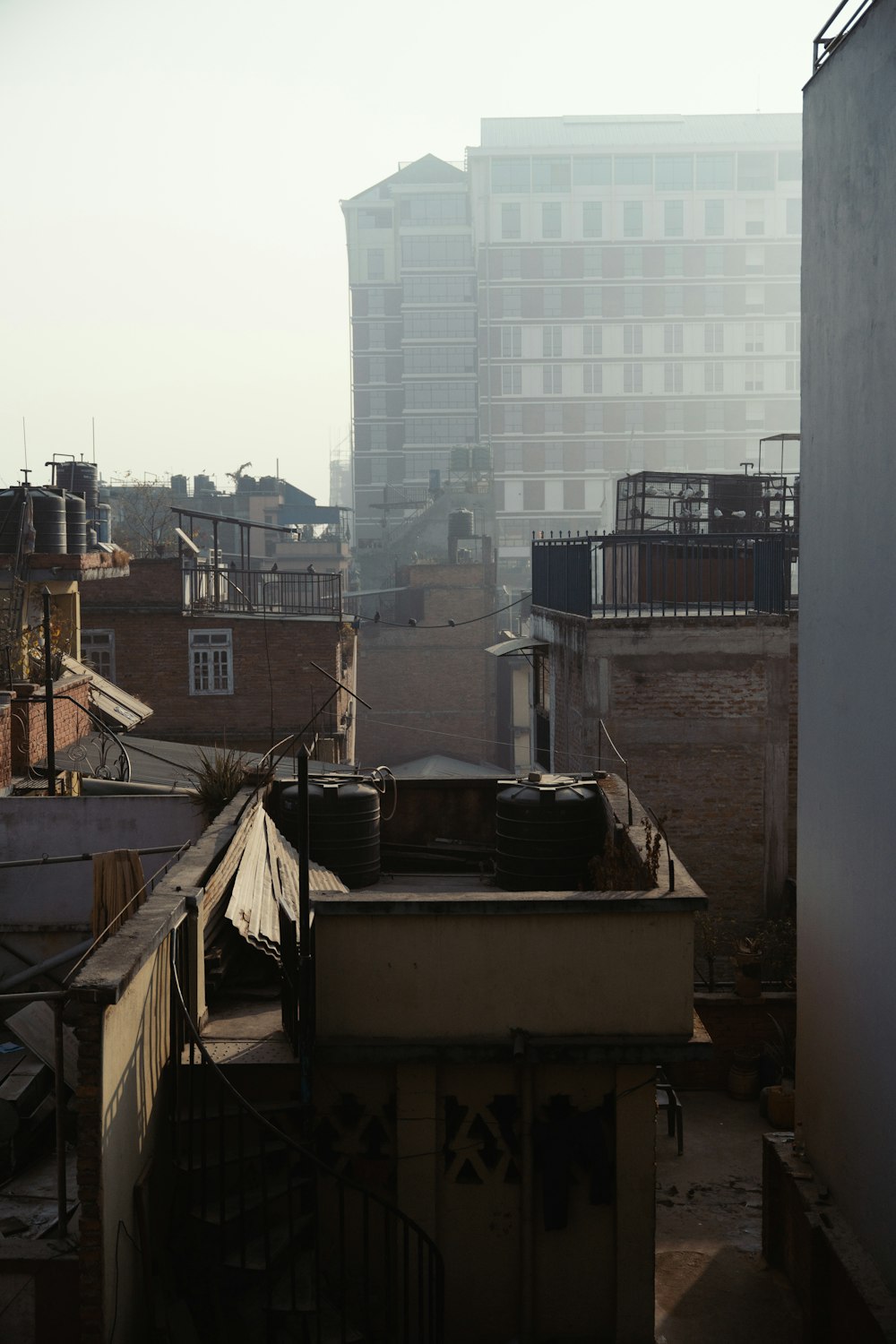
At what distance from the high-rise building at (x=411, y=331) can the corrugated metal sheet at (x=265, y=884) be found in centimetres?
8540

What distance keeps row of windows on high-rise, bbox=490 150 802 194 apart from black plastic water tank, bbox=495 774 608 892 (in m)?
95.8

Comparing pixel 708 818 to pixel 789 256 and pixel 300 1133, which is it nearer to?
pixel 300 1133

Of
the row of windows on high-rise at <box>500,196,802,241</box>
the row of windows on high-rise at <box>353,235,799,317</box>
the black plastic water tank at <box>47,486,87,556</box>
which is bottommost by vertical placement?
the black plastic water tank at <box>47,486,87,556</box>

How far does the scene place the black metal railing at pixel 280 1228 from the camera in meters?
7.86

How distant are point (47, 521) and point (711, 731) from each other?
1294 centimetres

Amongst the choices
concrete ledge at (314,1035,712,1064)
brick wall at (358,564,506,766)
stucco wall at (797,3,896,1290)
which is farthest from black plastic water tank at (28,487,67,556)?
brick wall at (358,564,506,766)

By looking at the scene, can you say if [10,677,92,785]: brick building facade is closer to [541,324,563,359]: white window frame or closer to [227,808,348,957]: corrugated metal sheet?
[227,808,348,957]: corrugated metal sheet

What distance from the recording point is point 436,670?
2026 inches

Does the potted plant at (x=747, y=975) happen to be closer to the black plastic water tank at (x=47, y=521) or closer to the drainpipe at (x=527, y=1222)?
the drainpipe at (x=527, y=1222)

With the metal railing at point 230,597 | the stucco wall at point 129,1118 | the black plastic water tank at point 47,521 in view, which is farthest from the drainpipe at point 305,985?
the metal railing at point 230,597

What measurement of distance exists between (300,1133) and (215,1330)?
1.47 metres

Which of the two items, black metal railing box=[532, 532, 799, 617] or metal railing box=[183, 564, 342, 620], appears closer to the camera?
black metal railing box=[532, 532, 799, 617]

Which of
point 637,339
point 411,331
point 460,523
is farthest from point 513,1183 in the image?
point 637,339

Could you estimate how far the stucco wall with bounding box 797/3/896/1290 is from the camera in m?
8.96
